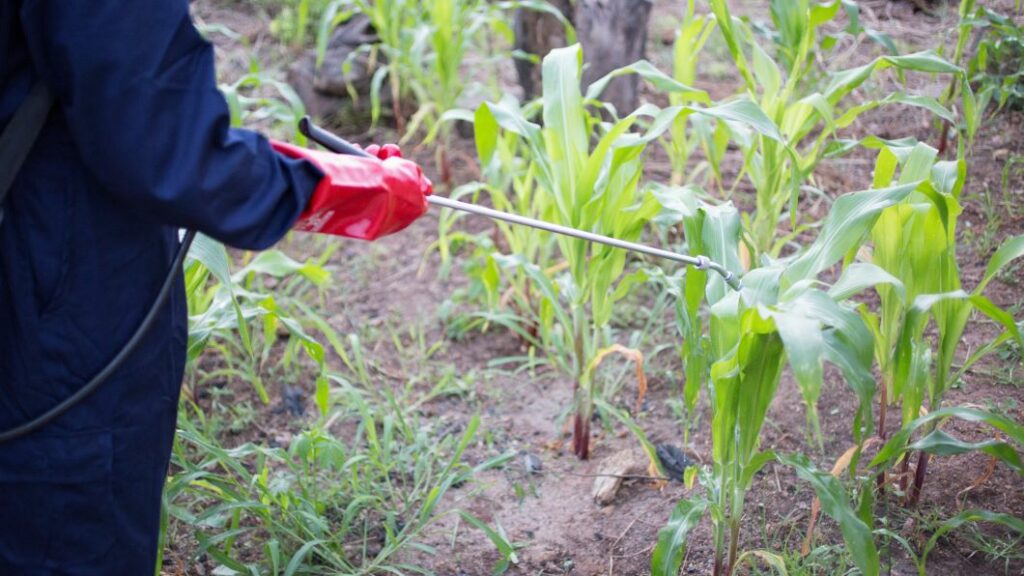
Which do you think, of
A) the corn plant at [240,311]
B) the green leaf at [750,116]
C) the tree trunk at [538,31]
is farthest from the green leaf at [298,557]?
the tree trunk at [538,31]

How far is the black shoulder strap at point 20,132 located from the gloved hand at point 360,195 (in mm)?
342

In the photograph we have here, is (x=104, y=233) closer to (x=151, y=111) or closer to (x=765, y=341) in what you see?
(x=151, y=111)

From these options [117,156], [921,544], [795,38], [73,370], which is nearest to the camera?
[117,156]

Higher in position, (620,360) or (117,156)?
(117,156)

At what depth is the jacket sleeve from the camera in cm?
125

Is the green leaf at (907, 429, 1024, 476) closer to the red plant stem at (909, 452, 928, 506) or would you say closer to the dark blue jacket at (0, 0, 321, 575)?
the red plant stem at (909, 452, 928, 506)

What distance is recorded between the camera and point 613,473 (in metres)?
2.46

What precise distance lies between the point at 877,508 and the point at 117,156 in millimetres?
1730

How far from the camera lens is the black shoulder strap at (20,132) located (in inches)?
52.7

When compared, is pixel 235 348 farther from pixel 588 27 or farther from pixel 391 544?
pixel 588 27

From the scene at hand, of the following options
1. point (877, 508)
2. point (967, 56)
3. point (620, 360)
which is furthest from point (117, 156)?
point (967, 56)

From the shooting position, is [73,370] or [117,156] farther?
[73,370]

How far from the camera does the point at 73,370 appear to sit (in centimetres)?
145

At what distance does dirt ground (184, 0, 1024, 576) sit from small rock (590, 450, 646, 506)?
26 millimetres
